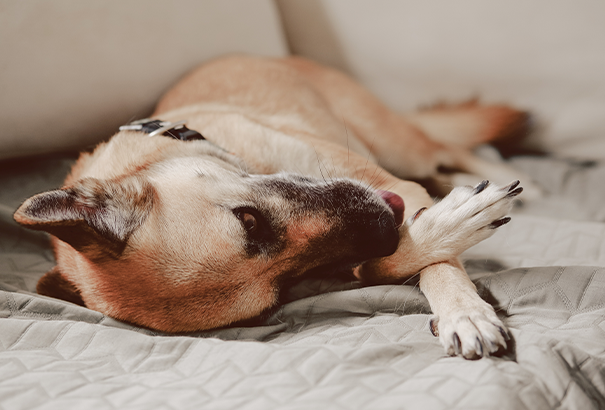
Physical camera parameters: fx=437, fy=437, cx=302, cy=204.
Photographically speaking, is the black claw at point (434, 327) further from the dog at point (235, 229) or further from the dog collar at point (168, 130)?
the dog collar at point (168, 130)

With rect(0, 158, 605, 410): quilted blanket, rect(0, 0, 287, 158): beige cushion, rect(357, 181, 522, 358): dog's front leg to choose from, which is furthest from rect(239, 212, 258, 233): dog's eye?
rect(0, 0, 287, 158): beige cushion

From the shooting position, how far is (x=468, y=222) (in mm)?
1112

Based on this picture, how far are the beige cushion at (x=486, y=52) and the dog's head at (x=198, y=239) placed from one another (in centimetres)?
105

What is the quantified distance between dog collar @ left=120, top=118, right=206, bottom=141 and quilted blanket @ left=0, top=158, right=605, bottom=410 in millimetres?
539

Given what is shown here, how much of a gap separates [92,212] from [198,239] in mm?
258

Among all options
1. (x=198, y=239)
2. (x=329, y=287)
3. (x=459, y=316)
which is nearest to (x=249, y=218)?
(x=198, y=239)

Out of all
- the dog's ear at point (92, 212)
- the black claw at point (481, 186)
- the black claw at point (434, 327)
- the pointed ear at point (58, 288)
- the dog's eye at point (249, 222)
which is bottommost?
the black claw at point (434, 327)

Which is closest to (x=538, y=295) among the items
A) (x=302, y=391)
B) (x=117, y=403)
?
(x=302, y=391)

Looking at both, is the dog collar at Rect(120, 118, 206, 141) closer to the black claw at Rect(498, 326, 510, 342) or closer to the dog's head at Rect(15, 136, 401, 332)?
the dog's head at Rect(15, 136, 401, 332)

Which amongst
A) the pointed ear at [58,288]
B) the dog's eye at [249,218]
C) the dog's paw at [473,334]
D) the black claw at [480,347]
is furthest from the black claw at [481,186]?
the pointed ear at [58,288]

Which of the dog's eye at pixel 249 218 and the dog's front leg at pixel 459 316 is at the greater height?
the dog's eye at pixel 249 218

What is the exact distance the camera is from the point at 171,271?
986 millimetres

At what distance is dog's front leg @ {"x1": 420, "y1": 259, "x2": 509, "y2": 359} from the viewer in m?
0.81

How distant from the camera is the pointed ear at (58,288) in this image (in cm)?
117
